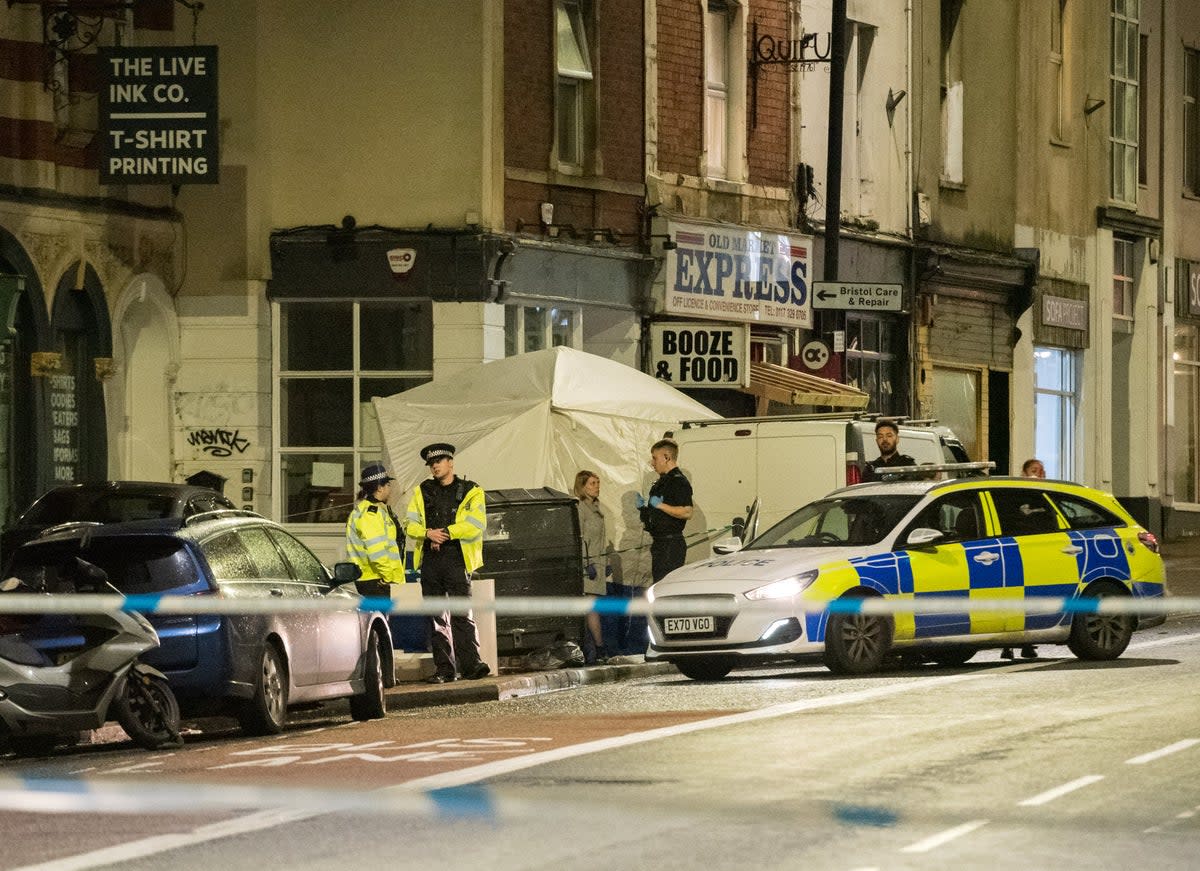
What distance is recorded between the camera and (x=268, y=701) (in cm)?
1622

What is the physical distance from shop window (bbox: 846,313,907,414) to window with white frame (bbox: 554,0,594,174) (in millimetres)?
6407

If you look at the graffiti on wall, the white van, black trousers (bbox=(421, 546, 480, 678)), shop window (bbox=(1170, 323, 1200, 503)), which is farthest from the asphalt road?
shop window (bbox=(1170, 323, 1200, 503))

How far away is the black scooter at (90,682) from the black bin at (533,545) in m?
7.01

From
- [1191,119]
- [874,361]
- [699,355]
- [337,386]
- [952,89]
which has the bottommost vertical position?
[337,386]

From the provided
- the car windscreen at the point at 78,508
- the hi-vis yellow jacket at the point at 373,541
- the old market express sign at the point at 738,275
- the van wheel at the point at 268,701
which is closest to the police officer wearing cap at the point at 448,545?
the hi-vis yellow jacket at the point at 373,541

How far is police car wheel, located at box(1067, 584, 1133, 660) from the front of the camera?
2062 centimetres

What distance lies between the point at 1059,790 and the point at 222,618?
561cm

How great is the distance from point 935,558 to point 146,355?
36.6 feet

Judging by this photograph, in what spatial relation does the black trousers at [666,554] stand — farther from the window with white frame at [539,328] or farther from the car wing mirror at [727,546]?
the window with white frame at [539,328]

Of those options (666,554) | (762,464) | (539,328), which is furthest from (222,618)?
(539,328)

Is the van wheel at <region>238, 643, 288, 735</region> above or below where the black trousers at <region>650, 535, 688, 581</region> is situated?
below

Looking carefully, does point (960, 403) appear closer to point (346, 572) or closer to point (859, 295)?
point (859, 295)

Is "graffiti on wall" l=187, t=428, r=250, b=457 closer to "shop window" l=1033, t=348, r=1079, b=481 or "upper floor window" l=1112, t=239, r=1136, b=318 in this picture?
"shop window" l=1033, t=348, r=1079, b=481

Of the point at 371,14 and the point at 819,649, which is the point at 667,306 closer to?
the point at 371,14
